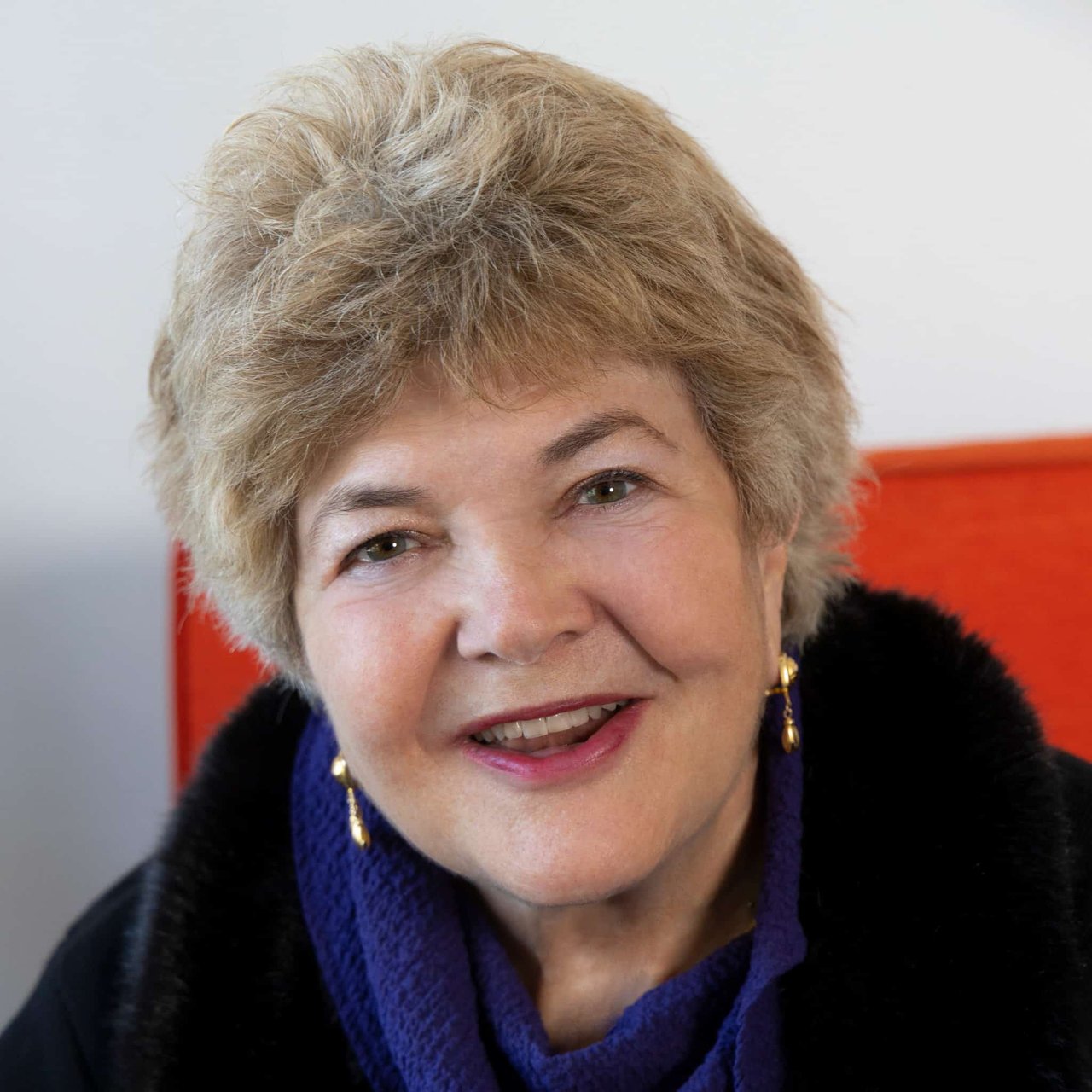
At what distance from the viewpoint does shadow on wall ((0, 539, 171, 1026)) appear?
199 cm

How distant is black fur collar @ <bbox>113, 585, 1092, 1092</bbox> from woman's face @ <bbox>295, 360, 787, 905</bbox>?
0.62 feet

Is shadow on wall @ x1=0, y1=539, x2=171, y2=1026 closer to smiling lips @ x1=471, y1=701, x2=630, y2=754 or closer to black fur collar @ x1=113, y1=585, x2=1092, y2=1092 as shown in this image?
black fur collar @ x1=113, y1=585, x2=1092, y2=1092

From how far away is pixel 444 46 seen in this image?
1235 millimetres

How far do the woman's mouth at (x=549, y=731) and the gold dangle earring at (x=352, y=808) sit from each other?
24cm

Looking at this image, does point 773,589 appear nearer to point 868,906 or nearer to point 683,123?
point 868,906

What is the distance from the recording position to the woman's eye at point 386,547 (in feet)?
3.77

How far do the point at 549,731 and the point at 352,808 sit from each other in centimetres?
32

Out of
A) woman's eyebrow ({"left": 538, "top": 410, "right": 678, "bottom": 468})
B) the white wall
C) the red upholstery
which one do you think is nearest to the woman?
woman's eyebrow ({"left": 538, "top": 410, "right": 678, "bottom": 468})

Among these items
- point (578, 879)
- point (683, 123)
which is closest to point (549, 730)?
point (578, 879)

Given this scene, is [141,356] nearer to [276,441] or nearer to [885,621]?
[276,441]

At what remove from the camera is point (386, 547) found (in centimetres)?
116

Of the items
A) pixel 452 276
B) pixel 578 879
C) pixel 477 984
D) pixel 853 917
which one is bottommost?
pixel 477 984

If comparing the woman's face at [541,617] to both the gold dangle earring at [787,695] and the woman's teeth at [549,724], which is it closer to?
the woman's teeth at [549,724]

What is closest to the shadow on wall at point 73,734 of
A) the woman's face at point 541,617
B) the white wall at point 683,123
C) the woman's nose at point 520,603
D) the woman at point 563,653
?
the white wall at point 683,123
